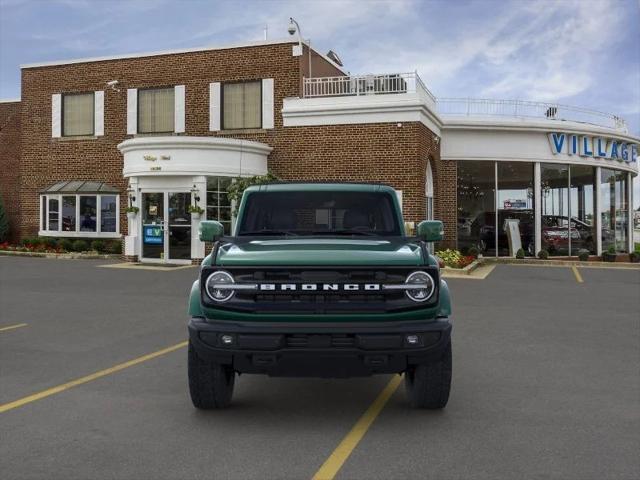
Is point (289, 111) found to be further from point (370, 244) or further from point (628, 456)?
point (628, 456)

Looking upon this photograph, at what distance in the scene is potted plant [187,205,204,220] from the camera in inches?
786

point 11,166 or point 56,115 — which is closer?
point 56,115

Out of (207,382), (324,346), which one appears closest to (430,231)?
(324,346)

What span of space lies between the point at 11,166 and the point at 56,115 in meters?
4.05

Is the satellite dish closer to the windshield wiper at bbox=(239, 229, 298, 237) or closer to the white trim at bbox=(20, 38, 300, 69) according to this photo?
the white trim at bbox=(20, 38, 300, 69)

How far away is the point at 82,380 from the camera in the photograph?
6.22 metres

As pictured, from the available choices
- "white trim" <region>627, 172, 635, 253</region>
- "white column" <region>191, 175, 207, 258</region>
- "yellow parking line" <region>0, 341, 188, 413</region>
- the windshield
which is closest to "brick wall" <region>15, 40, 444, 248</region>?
"white column" <region>191, 175, 207, 258</region>

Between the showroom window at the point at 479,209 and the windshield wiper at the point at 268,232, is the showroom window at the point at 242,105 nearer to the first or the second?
the showroom window at the point at 479,209

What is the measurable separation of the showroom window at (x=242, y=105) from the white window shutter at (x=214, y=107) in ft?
0.62

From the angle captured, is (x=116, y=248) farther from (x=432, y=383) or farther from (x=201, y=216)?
(x=432, y=383)

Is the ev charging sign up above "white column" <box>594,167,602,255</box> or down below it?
above

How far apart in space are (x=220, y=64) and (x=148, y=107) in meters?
3.50

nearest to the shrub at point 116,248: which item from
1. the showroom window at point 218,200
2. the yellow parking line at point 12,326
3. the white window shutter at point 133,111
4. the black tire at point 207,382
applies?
the white window shutter at point 133,111

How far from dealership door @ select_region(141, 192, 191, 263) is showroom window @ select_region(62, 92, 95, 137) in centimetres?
639
